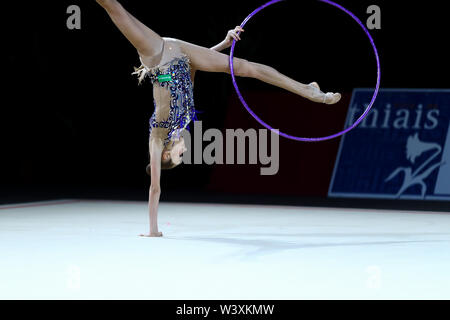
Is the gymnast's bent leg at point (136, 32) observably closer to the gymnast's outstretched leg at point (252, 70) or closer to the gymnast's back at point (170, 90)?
the gymnast's back at point (170, 90)

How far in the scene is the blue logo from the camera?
10.2 m

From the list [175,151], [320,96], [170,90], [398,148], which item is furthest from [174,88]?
[398,148]

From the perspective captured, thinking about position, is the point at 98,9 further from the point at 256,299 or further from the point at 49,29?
the point at 256,299

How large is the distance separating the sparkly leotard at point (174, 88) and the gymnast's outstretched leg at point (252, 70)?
0.10 metres

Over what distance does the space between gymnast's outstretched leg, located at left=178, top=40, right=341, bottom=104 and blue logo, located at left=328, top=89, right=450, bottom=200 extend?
16.5 feet

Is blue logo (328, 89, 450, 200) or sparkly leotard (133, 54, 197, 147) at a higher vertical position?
sparkly leotard (133, 54, 197, 147)

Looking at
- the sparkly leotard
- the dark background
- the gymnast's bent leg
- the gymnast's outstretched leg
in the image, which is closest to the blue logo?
the dark background

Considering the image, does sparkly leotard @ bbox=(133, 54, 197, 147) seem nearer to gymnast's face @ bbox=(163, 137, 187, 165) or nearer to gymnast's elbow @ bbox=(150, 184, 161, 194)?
gymnast's face @ bbox=(163, 137, 187, 165)

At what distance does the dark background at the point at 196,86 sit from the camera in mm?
10281

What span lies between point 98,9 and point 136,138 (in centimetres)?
240

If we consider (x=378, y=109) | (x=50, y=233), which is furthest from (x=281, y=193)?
(x=50, y=233)
